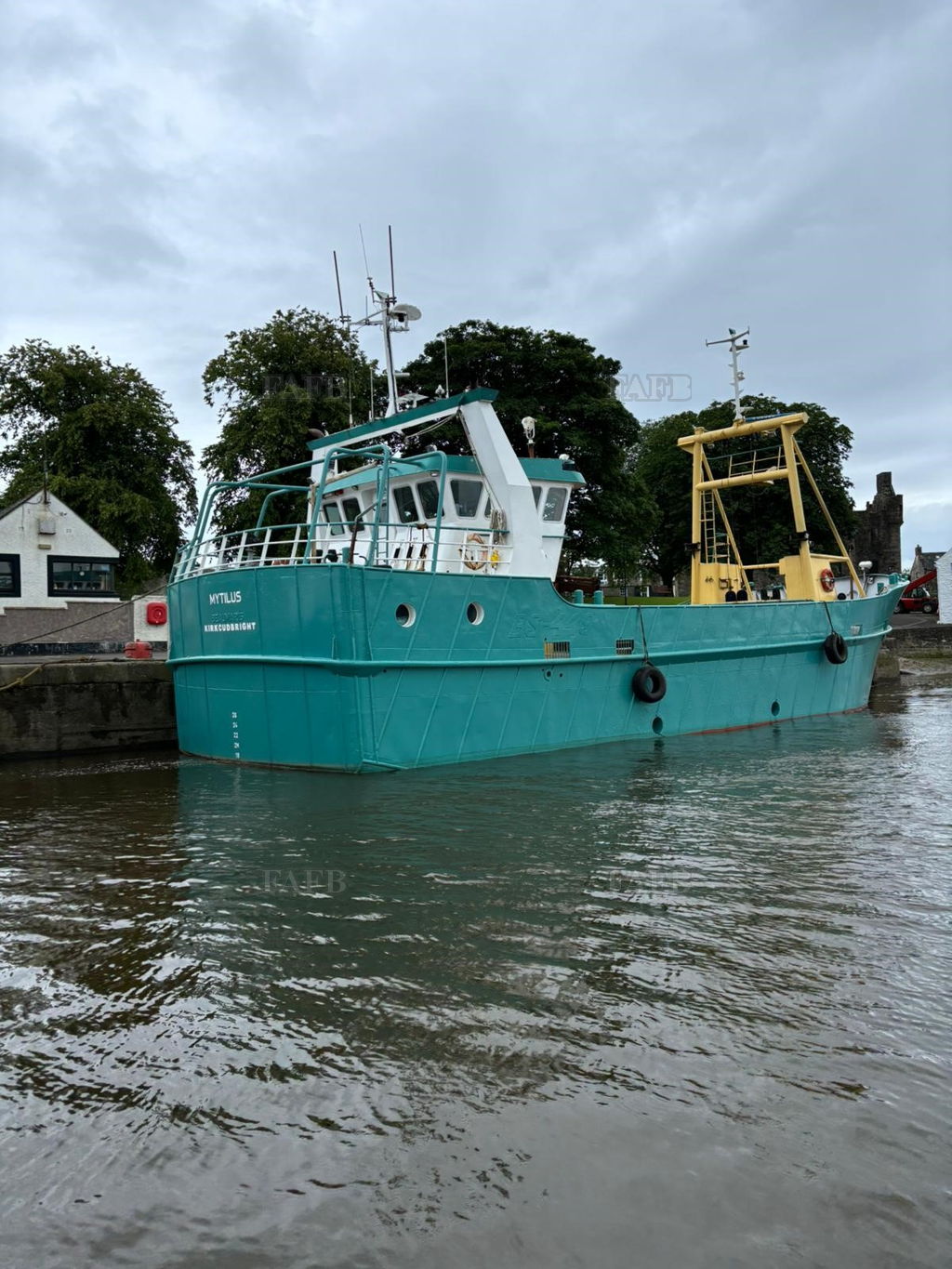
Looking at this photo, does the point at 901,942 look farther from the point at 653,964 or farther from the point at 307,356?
the point at 307,356

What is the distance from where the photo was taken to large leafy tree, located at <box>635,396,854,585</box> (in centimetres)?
3512

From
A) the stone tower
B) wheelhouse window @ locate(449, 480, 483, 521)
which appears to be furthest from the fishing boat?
the stone tower

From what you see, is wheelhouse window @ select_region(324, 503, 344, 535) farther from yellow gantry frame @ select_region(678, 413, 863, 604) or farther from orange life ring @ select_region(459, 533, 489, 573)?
yellow gantry frame @ select_region(678, 413, 863, 604)

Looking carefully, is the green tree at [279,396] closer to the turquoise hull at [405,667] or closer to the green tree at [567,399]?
the green tree at [567,399]

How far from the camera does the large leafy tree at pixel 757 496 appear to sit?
115ft

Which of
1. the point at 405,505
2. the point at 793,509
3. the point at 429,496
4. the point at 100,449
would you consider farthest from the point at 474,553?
the point at 100,449

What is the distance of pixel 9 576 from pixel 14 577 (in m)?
0.11

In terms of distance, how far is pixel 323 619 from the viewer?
10430 mm

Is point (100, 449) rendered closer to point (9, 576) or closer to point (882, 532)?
point (9, 576)

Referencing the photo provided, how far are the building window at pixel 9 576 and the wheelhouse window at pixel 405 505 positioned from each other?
595 inches

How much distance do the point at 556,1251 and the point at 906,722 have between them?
15749 mm

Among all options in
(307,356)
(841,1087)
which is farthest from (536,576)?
(307,356)

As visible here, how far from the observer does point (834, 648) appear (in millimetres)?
17172

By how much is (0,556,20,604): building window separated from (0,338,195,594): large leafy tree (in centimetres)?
723
